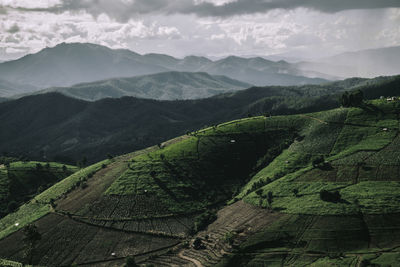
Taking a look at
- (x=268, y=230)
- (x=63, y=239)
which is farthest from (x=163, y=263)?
(x=63, y=239)

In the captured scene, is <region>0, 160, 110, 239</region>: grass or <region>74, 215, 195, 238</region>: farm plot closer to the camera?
<region>74, 215, 195, 238</region>: farm plot

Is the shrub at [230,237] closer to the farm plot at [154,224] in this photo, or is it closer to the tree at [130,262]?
the farm plot at [154,224]

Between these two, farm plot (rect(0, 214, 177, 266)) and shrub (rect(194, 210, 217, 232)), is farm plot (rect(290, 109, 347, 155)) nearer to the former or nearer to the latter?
shrub (rect(194, 210, 217, 232))

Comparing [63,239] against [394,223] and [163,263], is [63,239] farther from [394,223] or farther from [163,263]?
[394,223]

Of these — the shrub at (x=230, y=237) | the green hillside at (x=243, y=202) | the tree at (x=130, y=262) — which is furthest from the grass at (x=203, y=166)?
the tree at (x=130, y=262)

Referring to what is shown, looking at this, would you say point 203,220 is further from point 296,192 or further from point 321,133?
point 321,133

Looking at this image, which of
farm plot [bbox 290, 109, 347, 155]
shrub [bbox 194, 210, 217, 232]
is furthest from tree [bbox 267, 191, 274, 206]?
farm plot [bbox 290, 109, 347, 155]

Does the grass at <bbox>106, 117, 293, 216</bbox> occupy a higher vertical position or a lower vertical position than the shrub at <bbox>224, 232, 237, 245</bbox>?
higher
